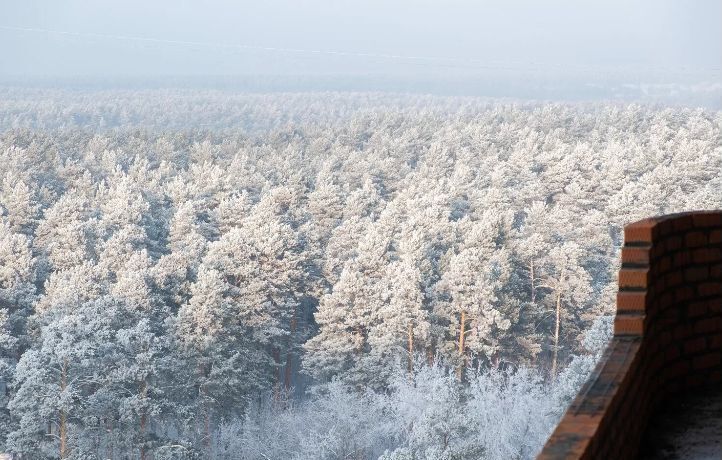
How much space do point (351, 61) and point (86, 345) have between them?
2646 inches

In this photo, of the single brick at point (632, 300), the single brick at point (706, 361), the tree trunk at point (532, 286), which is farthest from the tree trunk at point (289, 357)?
the single brick at point (632, 300)

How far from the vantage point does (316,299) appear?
40500 millimetres

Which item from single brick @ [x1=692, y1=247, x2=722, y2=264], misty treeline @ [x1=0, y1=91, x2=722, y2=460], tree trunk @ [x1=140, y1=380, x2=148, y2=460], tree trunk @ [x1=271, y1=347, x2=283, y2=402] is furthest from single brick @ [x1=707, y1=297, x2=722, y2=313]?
tree trunk @ [x1=271, y1=347, x2=283, y2=402]

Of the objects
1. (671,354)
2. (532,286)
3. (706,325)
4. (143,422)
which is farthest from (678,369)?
(532,286)

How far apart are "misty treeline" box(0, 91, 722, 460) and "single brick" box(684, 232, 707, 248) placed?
58.9 feet

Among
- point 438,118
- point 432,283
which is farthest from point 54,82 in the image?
point 432,283

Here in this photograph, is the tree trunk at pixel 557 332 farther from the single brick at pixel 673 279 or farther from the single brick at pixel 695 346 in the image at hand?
the single brick at pixel 673 279

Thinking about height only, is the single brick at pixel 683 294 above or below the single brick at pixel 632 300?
below

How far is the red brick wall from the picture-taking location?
1.74 metres

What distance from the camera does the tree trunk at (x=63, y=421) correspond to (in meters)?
27.8

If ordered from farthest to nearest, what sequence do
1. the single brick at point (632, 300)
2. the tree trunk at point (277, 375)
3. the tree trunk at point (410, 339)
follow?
the tree trunk at point (277, 375) → the tree trunk at point (410, 339) → the single brick at point (632, 300)

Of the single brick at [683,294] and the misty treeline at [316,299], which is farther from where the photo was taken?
the misty treeline at [316,299]

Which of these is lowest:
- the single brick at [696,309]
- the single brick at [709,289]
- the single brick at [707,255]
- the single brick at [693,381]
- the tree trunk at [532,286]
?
the tree trunk at [532,286]

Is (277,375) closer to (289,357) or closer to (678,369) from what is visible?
(289,357)
